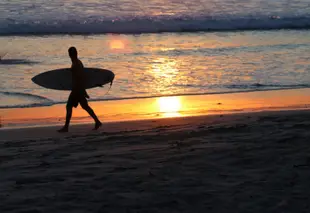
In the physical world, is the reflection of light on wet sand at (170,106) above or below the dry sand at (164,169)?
below

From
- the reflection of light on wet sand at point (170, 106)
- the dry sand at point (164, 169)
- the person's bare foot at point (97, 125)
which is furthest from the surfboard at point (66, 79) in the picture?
the dry sand at point (164, 169)

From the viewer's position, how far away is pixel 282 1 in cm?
3953

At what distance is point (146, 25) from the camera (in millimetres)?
30203

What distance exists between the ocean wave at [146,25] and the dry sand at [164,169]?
66.2ft

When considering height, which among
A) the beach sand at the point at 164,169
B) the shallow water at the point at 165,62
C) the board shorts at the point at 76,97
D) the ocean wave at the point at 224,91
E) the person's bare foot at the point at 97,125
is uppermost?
the beach sand at the point at 164,169

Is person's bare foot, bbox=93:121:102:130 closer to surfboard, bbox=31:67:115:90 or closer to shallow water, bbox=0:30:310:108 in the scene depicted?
surfboard, bbox=31:67:115:90

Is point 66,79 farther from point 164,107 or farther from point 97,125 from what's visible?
point 164,107

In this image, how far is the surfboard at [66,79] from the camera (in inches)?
405

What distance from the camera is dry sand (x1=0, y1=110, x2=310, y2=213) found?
18.2ft

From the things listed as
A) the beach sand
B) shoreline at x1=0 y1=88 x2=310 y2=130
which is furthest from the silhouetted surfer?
shoreline at x1=0 y1=88 x2=310 y2=130

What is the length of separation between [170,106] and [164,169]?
5.27 metres

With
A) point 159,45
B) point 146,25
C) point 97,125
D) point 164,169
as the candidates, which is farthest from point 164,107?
point 146,25

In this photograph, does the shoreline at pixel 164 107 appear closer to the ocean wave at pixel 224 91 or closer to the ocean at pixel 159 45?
the ocean wave at pixel 224 91

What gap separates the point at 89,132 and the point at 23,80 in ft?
19.4
